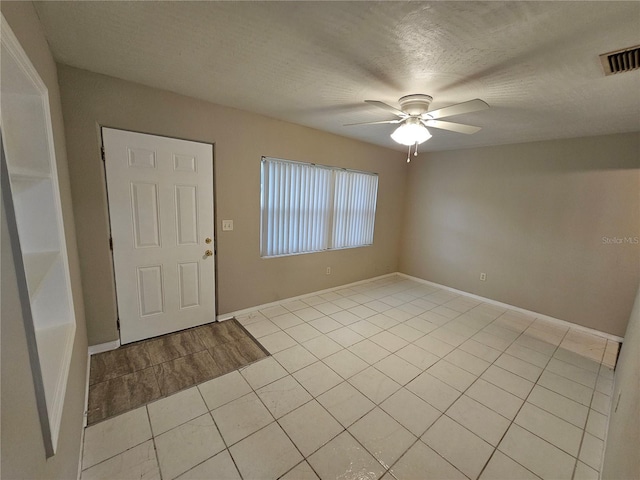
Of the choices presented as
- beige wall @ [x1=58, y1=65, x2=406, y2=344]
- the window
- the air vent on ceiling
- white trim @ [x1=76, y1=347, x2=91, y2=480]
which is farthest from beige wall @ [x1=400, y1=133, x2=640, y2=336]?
white trim @ [x1=76, y1=347, x2=91, y2=480]

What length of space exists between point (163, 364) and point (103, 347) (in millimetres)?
626

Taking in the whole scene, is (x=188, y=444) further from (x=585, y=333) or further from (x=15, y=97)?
(x=585, y=333)

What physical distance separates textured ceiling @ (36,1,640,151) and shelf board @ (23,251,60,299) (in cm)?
125

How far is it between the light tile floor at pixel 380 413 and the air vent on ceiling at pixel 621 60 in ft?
7.77

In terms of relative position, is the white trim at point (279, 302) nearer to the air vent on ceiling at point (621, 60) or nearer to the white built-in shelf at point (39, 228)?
the white built-in shelf at point (39, 228)

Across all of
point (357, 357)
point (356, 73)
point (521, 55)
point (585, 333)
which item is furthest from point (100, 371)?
point (585, 333)

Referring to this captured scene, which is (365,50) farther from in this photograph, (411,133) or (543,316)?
(543,316)

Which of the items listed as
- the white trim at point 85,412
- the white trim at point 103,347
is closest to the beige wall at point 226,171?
the white trim at point 103,347

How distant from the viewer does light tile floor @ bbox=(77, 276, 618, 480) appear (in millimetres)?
1517

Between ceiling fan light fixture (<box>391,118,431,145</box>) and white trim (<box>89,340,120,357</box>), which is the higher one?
ceiling fan light fixture (<box>391,118,431,145</box>)

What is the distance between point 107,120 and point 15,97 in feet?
3.53

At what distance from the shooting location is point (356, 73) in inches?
74.1

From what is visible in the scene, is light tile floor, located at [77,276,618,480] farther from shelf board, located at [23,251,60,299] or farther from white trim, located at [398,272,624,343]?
shelf board, located at [23,251,60,299]

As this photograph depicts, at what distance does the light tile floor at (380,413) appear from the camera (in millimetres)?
1517
